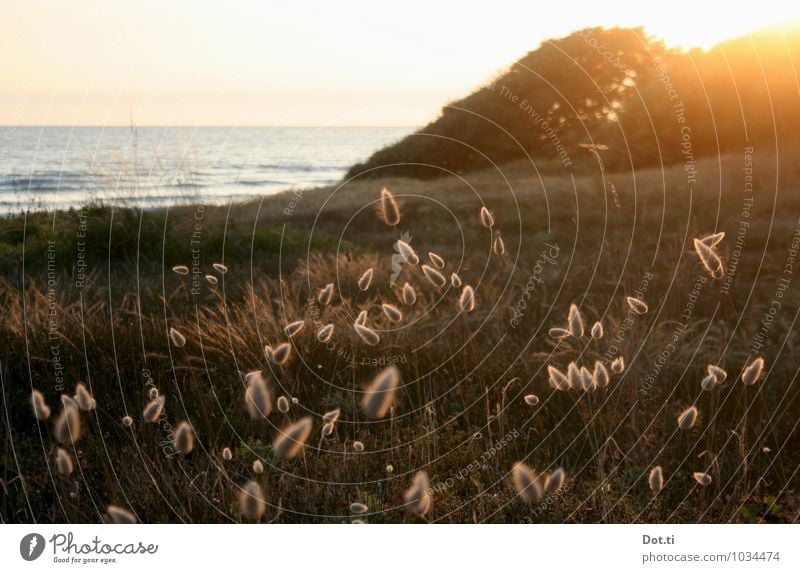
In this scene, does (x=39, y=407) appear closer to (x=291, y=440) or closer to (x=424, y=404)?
(x=291, y=440)

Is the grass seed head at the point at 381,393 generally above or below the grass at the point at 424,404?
above

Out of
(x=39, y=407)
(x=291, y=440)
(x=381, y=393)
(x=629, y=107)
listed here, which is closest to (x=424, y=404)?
(x=381, y=393)

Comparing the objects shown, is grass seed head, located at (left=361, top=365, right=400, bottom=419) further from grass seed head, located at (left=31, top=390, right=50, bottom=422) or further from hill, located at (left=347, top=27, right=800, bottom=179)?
hill, located at (left=347, top=27, right=800, bottom=179)

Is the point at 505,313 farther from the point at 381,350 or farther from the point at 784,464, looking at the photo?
the point at 784,464

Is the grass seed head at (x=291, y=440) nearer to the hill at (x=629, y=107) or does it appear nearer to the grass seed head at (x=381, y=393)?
the grass seed head at (x=381, y=393)
